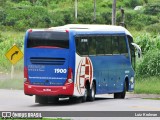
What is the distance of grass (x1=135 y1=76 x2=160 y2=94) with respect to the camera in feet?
130

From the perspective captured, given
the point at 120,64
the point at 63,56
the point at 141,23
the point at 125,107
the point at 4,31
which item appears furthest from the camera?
the point at 141,23

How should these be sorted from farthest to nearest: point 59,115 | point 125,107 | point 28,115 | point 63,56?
1. point 63,56
2. point 125,107
3. point 59,115
4. point 28,115

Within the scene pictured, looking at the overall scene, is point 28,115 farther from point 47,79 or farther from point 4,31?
point 4,31

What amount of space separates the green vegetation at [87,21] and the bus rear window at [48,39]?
11.8 meters

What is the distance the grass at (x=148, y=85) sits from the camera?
130 ft

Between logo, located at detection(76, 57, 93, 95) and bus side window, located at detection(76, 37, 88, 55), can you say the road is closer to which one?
logo, located at detection(76, 57, 93, 95)

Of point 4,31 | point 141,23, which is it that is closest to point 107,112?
point 4,31

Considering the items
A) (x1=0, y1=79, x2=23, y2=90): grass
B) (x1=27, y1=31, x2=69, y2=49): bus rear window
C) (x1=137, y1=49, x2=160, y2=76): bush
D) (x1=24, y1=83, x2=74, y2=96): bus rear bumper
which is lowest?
(x1=0, y1=79, x2=23, y2=90): grass

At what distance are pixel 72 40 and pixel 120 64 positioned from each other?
20.3 feet

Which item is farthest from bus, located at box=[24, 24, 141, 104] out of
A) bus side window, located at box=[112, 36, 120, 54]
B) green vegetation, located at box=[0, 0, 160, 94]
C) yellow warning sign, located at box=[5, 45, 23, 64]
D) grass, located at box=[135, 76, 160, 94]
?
yellow warning sign, located at box=[5, 45, 23, 64]

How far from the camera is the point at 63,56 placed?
28.8 metres

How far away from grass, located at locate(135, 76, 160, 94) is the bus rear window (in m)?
11.6

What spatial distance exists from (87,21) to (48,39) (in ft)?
233

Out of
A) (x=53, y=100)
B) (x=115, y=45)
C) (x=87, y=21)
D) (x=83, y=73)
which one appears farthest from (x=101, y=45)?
(x=87, y=21)
